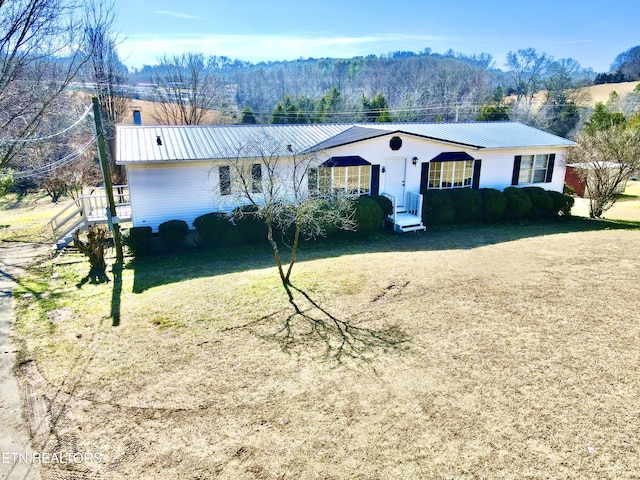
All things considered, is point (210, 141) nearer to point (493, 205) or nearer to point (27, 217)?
point (493, 205)

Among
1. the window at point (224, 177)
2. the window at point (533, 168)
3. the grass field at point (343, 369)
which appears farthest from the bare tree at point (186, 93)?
the grass field at point (343, 369)

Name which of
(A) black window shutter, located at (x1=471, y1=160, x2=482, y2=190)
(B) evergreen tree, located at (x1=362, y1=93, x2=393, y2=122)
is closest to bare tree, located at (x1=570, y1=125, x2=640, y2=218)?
(A) black window shutter, located at (x1=471, y1=160, x2=482, y2=190)

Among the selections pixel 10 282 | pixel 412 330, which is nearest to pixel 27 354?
pixel 10 282

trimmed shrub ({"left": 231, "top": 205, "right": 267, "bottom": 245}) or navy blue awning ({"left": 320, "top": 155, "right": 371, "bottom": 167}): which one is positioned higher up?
navy blue awning ({"left": 320, "top": 155, "right": 371, "bottom": 167})

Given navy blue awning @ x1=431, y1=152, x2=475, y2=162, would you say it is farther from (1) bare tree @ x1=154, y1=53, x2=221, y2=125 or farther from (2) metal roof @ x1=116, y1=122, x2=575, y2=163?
(1) bare tree @ x1=154, y1=53, x2=221, y2=125

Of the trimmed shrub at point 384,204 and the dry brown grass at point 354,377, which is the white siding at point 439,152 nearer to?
the trimmed shrub at point 384,204

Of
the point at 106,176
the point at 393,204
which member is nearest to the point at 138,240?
the point at 106,176
